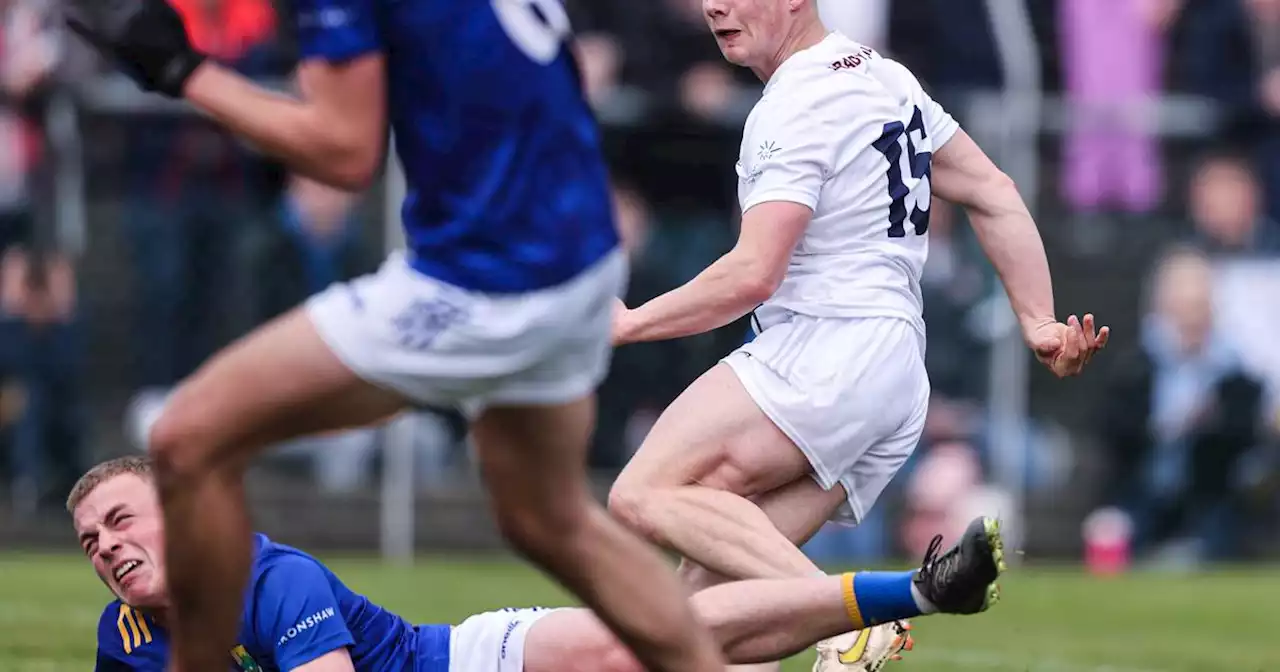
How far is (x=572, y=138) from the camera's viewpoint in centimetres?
452

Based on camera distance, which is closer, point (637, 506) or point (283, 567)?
point (283, 567)

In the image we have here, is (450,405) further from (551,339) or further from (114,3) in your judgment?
(114,3)

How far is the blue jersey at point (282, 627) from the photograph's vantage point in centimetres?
549

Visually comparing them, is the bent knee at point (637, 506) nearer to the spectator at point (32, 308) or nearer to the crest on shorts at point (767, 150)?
the crest on shorts at point (767, 150)

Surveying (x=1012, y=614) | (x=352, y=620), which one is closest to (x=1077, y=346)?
(x=352, y=620)

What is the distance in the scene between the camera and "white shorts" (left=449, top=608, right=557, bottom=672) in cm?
612

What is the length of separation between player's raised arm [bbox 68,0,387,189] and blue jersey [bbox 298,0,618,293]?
0.04 meters

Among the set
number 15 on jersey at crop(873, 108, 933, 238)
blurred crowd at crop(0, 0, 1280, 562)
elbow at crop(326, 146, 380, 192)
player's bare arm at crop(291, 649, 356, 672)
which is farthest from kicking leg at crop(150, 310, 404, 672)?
blurred crowd at crop(0, 0, 1280, 562)

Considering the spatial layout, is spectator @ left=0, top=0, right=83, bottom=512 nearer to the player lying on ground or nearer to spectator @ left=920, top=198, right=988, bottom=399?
spectator @ left=920, top=198, right=988, bottom=399

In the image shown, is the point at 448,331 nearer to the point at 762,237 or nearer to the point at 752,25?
the point at 762,237

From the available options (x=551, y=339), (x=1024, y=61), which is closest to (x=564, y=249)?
(x=551, y=339)

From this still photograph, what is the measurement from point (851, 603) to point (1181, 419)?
9.55 metres

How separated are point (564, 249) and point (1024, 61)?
34.5ft

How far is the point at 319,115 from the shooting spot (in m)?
4.36
